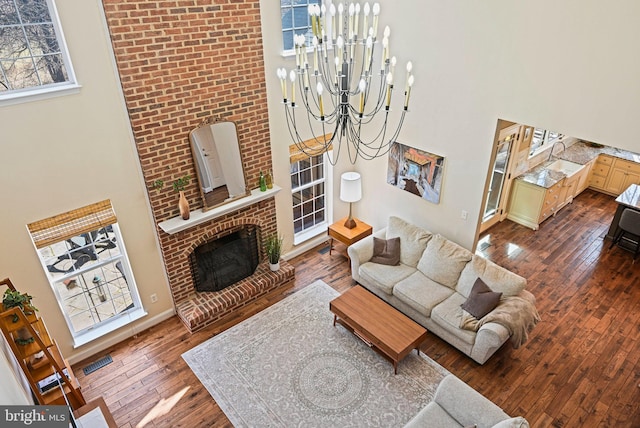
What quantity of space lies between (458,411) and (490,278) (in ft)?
6.37

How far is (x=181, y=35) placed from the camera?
4.75m

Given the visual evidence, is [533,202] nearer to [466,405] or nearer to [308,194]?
[308,194]

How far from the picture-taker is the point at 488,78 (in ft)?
16.5

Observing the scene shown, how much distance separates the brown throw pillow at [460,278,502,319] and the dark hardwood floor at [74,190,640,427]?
0.61 meters

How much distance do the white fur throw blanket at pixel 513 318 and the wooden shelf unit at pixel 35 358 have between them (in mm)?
4378

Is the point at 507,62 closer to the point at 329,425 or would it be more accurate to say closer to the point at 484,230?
the point at 484,230

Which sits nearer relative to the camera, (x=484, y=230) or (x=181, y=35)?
(x=181, y=35)

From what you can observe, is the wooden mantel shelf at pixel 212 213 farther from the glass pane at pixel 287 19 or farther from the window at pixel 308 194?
the glass pane at pixel 287 19

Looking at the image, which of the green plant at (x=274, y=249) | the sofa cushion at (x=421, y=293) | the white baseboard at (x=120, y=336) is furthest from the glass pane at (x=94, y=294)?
the sofa cushion at (x=421, y=293)

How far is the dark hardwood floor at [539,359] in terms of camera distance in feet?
15.5

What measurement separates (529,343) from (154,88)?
5.59m

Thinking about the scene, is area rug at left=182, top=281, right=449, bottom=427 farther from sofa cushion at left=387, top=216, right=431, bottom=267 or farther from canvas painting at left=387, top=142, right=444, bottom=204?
canvas painting at left=387, top=142, right=444, bottom=204

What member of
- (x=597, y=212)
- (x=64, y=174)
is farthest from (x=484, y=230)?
(x=64, y=174)

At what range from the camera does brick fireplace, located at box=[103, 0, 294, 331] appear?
455cm
